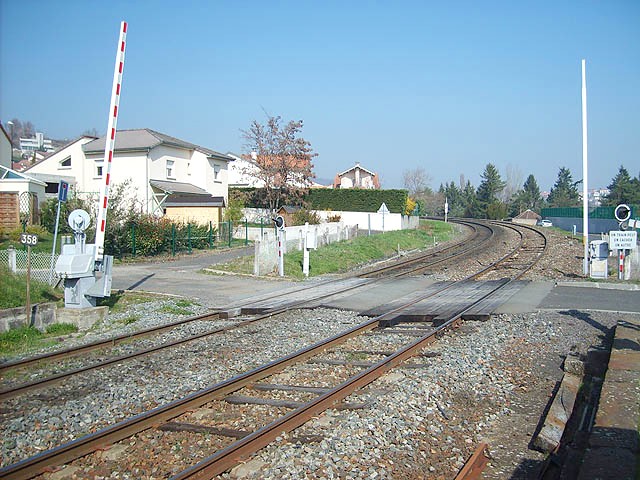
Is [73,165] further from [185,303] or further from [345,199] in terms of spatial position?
[185,303]

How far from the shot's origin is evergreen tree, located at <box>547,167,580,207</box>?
10525 centimetres

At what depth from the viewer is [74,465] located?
17.1ft

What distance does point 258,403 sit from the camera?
22.3ft

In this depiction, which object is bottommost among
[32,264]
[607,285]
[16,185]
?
[607,285]

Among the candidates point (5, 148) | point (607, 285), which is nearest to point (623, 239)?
point (607, 285)

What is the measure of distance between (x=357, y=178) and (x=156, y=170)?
171ft

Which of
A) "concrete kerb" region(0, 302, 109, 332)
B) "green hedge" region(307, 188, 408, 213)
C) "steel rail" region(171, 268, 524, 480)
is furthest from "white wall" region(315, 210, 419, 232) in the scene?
"steel rail" region(171, 268, 524, 480)

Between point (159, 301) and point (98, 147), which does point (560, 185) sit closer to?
point (98, 147)

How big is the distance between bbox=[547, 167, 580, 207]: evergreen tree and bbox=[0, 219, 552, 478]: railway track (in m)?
101

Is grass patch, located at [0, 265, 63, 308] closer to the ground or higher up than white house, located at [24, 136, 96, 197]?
closer to the ground

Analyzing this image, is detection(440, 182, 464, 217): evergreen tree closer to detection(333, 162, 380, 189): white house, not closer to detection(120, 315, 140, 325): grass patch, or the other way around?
detection(333, 162, 380, 189): white house

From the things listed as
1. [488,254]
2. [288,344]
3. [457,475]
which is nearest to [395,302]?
[288,344]

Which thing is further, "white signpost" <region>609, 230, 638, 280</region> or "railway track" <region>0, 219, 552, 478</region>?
"white signpost" <region>609, 230, 638, 280</region>

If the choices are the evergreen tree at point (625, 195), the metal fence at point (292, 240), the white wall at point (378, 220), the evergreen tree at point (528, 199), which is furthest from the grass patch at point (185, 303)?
the evergreen tree at point (528, 199)
